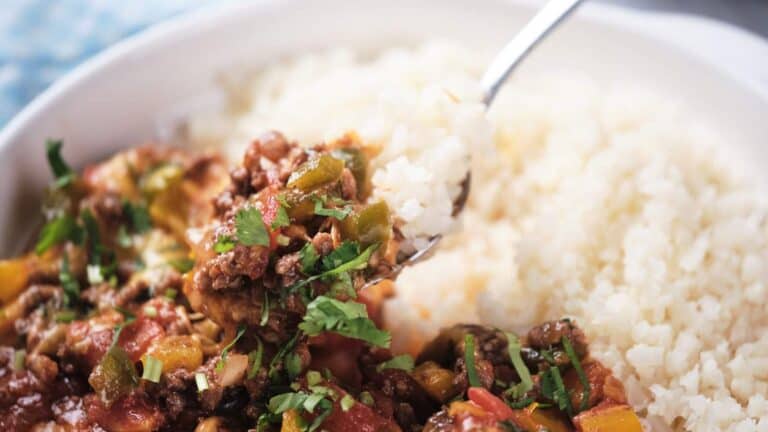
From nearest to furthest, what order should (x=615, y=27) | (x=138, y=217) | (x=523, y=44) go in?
(x=523, y=44) → (x=138, y=217) → (x=615, y=27)

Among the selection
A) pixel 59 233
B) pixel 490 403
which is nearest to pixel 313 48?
pixel 59 233

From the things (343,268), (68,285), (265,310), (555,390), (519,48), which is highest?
(519,48)

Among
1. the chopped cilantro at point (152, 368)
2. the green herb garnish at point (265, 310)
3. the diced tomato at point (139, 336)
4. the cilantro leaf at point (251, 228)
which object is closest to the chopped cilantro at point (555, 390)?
the green herb garnish at point (265, 310)

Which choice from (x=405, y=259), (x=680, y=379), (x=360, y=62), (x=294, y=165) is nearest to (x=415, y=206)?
(x=405, y=259)

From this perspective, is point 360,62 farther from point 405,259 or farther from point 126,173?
point 405,259

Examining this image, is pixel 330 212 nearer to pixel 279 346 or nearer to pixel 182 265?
pixel 279 346

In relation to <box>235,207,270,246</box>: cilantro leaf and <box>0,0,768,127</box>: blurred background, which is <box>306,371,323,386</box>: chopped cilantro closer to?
<box>235,207,270,246</box>: cilantro leaf
